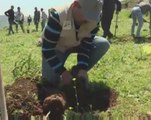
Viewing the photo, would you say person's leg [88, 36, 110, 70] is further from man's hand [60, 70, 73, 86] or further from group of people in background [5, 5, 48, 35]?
group of people in background [5, 5, 48, 35]

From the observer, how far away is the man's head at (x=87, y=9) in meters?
5.32

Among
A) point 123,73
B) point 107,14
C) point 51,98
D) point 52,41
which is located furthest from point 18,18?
point 51,98

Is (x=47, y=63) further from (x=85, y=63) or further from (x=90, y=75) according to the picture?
(x=90, y=75)

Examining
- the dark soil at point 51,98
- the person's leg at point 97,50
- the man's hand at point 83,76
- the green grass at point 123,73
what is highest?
the person's leg at point 97,50

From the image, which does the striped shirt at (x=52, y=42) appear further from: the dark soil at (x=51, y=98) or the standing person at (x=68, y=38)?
the dark soil at (x=51, y=98)

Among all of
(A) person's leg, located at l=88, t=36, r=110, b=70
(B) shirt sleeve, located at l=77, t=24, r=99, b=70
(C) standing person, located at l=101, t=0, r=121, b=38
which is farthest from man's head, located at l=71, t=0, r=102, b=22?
A: (C) standing person, located at l=101, t=0, r=121, b=38

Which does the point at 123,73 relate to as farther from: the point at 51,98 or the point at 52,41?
the point at 51,98

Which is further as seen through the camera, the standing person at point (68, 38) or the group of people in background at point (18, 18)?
the group of people in background at point (18, 18)

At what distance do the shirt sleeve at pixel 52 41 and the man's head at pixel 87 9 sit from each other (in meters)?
0.26

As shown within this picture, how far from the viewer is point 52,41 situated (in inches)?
223

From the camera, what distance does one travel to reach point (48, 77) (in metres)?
5.95

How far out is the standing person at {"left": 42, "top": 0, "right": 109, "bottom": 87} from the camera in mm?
5406

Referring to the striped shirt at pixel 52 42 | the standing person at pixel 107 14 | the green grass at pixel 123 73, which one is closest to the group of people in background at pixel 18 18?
the standing person at pixel 107 14

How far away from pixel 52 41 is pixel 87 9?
0.62 metres
